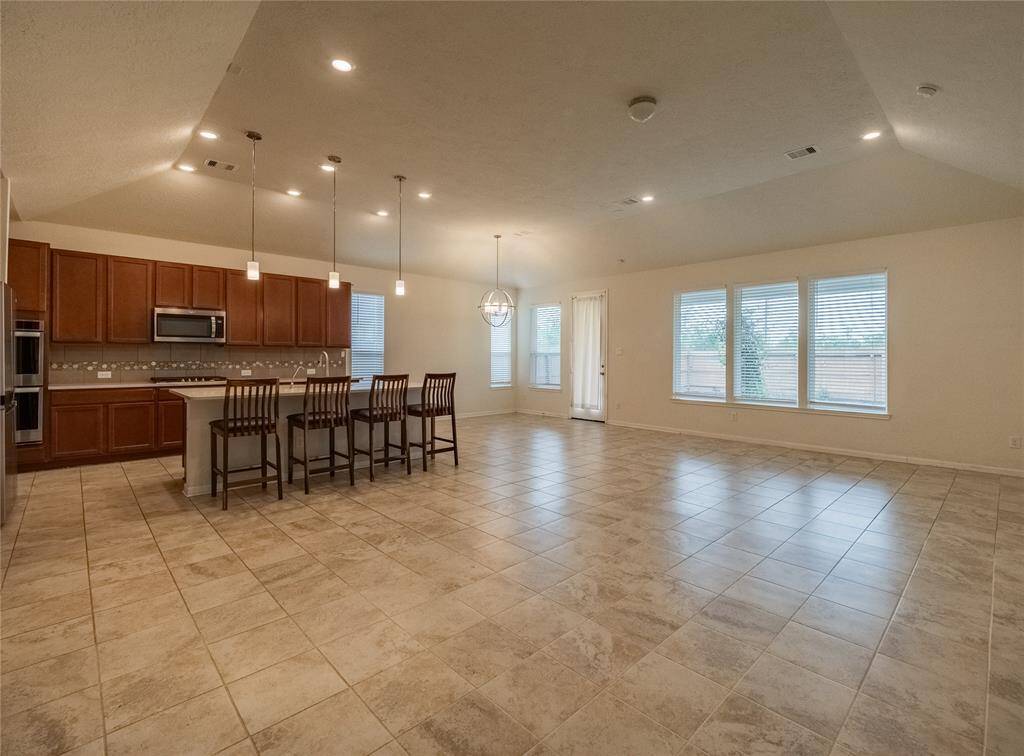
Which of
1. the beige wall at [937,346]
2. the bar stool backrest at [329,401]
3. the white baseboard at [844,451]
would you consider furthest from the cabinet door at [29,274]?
the beige wall at [937,346]

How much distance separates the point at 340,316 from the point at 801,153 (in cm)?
587

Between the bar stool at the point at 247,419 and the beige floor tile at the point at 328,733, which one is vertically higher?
the bar stool at the point at 247,419

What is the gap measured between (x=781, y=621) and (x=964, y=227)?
528 cm

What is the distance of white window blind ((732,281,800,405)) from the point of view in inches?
254

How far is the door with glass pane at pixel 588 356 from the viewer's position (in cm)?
871

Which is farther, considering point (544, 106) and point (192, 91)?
point (544, 106)

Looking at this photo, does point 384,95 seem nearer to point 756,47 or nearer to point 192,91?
point 192,91

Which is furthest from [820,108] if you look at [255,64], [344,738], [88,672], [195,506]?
[195,506]

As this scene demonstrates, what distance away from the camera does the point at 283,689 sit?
1793 millimetres

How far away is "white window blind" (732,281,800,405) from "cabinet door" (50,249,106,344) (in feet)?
25.7

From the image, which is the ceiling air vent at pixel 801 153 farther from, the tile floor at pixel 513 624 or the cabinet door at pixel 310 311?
the cabinet door at pixel 310 311

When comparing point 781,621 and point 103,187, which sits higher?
point 103,187

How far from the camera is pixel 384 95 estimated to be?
320 centimetres

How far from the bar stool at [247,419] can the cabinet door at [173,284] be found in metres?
2.41
